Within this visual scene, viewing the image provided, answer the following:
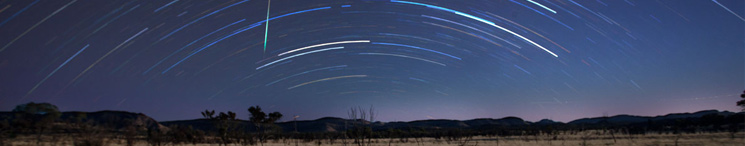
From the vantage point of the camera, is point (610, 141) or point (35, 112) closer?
point (610, 141)

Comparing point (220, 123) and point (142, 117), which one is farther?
point (142, 117)

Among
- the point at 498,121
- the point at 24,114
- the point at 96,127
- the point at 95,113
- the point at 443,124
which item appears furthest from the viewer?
the point at 498,121

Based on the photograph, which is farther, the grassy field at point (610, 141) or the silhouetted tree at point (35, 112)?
the silhouetted tree at point (35, 112)

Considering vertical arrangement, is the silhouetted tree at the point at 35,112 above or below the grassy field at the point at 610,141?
above

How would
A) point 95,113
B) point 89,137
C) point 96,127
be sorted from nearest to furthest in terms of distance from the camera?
point 89,137
point 96,127
point 95,113

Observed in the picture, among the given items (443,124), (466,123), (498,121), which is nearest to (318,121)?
(443,124)

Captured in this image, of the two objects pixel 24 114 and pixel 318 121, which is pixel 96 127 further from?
pixel 318 121

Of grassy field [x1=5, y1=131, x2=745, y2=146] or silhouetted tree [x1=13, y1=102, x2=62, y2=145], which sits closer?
grassy field [x1=5, y1=131, x2=745, y2=146]

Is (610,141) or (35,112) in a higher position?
(35,112)

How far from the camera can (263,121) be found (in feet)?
205

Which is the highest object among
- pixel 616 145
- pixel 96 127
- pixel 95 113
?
pixel 95 113

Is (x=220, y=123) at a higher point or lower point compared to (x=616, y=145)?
higher

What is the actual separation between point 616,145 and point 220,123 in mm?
56104

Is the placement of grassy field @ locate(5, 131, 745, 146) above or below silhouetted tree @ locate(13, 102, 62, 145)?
below
